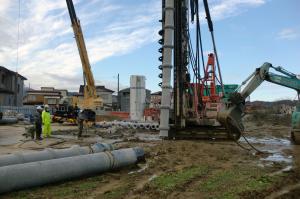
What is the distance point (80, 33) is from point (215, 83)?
1659cm

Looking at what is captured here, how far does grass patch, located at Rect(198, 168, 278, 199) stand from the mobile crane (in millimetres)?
5664

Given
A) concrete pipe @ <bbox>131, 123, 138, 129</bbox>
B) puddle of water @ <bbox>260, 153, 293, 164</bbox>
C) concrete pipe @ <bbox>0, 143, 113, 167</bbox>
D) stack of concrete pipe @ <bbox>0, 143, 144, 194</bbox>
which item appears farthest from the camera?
concrete pipe @ <bbox>131, 123, 138, 129</bbox>

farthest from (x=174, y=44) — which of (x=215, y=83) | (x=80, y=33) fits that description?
(x=80, y=33)

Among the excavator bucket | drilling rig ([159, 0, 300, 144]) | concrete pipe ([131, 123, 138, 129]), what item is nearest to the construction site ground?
the excavator bucket

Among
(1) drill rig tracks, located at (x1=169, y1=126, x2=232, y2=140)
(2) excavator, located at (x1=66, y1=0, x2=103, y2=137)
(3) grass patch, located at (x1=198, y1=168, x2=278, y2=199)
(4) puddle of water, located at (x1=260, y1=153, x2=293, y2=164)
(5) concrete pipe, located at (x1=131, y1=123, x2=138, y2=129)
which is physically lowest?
(3) grass patch, located at (x1=198, y1=168, x2=278, y2=199)

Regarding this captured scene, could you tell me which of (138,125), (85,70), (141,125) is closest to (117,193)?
(141,125)

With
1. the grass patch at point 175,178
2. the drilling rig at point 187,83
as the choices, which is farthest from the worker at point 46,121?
the grass patch at point 175,178

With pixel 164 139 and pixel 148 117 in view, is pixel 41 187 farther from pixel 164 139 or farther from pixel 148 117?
pixel 148 117

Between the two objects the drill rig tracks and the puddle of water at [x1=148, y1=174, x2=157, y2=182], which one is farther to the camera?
the drill rig tracks

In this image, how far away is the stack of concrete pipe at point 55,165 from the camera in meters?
8.52

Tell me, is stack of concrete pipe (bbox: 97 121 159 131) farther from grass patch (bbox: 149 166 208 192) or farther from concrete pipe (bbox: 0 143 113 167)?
grass patch (bbox: 149 166 208 192)

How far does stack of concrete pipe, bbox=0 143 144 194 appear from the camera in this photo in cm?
852

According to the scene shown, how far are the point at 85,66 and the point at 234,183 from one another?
2868 centimetres

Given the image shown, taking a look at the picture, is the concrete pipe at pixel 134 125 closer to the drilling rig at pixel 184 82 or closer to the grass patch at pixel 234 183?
the drilling rig at pixel 184 82
